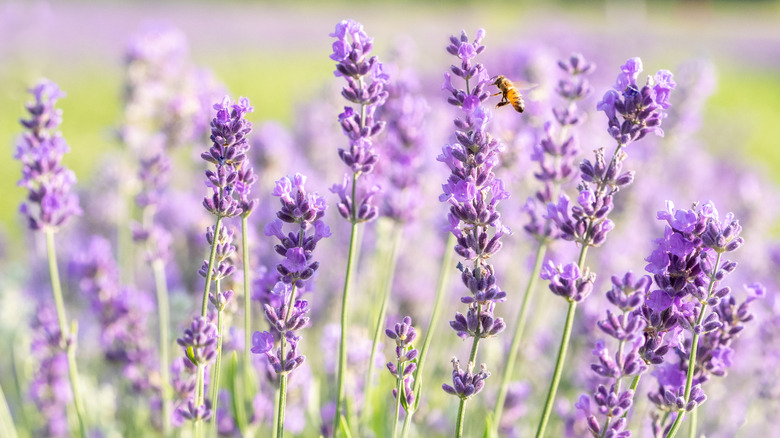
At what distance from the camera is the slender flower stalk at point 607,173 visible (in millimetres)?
1519

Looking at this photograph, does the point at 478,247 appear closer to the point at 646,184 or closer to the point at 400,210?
the point at 400,210

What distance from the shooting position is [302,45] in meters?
19.1

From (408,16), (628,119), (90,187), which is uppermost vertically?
(408,16)

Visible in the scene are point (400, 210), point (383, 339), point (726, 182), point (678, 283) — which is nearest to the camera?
point (678, 283)

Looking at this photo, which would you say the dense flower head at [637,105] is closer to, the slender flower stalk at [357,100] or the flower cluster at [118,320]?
the slender flower stalk at [357,100]

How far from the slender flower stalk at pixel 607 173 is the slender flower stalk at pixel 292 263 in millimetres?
486

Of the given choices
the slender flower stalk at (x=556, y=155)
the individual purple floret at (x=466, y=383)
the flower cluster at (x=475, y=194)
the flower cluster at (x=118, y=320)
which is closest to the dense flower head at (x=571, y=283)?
the flower cluster at (x=475, y=194)

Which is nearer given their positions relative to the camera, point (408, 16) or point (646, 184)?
point (646, 184)

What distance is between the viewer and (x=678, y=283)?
4.90 feet

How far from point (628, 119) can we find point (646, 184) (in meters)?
2.42

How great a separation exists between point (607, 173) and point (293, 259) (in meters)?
0.68

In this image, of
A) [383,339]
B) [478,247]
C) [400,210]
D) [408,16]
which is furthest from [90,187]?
[408,16]

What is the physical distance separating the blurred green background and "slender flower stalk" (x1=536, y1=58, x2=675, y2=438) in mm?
2190

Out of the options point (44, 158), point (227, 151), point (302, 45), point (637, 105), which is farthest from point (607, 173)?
point (302, 45)
